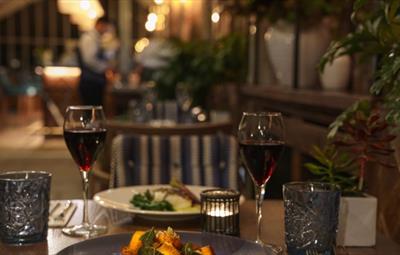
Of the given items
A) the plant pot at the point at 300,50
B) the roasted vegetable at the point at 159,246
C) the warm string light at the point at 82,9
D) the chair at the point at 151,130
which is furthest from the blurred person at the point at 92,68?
the roasted vegetable at the point at 159,246

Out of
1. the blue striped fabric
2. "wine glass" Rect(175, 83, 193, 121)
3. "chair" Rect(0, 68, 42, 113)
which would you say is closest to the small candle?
the blue striped fabric

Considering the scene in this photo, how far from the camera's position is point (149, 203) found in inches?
60.4

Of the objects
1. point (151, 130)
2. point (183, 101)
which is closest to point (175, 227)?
point (151, 130)

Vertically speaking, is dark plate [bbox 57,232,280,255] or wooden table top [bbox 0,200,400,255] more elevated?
dark plate [bbox 57,232,280,255]

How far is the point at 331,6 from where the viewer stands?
115 inches

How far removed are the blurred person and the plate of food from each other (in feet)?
26.1

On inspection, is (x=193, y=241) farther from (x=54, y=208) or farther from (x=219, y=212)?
(x=54, y=208)

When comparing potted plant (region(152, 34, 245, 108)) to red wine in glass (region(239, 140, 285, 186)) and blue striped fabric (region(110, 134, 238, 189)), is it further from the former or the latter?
red wine in glass (region(239, 140, 285, 186))

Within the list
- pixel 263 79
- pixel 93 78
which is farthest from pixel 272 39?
pixel 93 78

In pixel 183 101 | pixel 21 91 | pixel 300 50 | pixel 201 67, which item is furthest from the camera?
pixel 21 91

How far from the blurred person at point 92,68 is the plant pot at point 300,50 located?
6.01 m

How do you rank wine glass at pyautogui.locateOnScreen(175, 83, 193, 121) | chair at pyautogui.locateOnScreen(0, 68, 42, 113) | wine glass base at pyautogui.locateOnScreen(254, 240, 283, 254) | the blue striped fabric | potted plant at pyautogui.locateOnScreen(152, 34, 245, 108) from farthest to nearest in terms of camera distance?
chair at pyautogui.locateOnScreen(0, 68, 42, 113) < potted plant at pyautogui.locateOnScreen(152, 34, 245, 108) < wine glass at pyautogui.locateOnScreen(175, 83, 193, 121) < the blue striped fabric < wine glass base at pyautogui.locateOnScreen(254, 240, 283, 254)

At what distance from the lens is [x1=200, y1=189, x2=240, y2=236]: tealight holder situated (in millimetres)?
1328

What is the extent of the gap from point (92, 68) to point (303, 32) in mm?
6430
